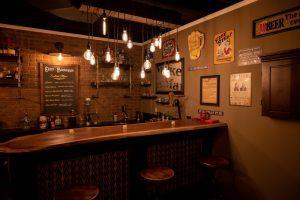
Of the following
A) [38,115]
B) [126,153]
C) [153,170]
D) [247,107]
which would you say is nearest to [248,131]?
[247,107]

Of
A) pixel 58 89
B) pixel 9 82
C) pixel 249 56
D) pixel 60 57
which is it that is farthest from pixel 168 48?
pixel 9 82

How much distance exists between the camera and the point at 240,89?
3.24 metres

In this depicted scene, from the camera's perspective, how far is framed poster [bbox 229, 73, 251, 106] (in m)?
3.13

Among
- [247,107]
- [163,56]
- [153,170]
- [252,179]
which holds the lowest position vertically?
[252,179]

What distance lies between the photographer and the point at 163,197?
3.28 meters

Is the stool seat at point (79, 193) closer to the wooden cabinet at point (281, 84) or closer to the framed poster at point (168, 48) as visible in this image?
Result: the wooden cabinet at point (281, 84)

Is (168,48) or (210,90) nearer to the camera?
(210,90)

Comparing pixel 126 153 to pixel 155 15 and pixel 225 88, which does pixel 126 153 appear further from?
pixel 155 15

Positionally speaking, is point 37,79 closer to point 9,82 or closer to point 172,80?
point 9,82

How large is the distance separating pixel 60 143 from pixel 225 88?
2.64m

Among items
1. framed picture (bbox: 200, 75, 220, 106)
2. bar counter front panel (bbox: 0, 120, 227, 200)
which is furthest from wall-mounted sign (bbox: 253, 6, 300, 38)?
bar counter front panel (bbox: 0, 120, 227, 200)

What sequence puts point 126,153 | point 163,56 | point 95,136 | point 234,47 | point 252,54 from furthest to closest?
point 163,56
point 234,47
point 252,54
point 126,153
point 95,136

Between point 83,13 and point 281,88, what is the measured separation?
337 cm

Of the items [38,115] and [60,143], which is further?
[38,115]
